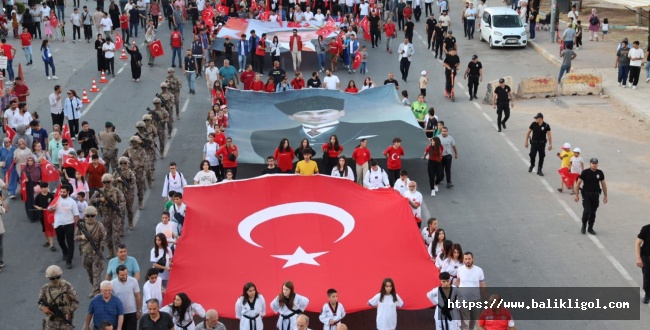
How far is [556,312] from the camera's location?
16.4m

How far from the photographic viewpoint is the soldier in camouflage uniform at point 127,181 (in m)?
19.8

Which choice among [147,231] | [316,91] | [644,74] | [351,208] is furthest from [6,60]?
[644,74]

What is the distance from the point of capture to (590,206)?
19562 mm

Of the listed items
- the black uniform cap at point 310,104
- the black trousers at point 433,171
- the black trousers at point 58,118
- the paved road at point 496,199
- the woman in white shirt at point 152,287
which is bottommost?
the paved road at point 496,199

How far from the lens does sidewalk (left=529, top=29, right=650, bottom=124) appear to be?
100 ft

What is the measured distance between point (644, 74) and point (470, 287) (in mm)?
22373

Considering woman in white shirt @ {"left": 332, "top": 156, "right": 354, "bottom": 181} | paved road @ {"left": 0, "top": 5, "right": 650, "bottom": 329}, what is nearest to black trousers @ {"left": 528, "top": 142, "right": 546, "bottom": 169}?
paved road @ {"left": 0, "top": 5, "right": 650, "bottom": 329}

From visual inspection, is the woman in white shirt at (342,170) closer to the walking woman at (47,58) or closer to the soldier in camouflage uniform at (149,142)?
the soldier in camouflage uniform at (149,142)

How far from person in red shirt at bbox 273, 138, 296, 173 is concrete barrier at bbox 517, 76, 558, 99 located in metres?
12.2

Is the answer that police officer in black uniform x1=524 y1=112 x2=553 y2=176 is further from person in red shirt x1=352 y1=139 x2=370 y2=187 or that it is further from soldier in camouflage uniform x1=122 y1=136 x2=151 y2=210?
soldier in camouflage uniform x1=122 y1=136 x2=151 y2=210

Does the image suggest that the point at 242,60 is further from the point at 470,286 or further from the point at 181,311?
the point at 181,311

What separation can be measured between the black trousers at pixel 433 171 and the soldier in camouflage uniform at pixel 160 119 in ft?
21.7

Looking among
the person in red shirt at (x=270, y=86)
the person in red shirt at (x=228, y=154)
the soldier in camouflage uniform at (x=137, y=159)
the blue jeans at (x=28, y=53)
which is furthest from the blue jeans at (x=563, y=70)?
the blue jeans at (x=28, y=53)

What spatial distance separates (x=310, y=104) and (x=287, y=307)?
42.4 feet
